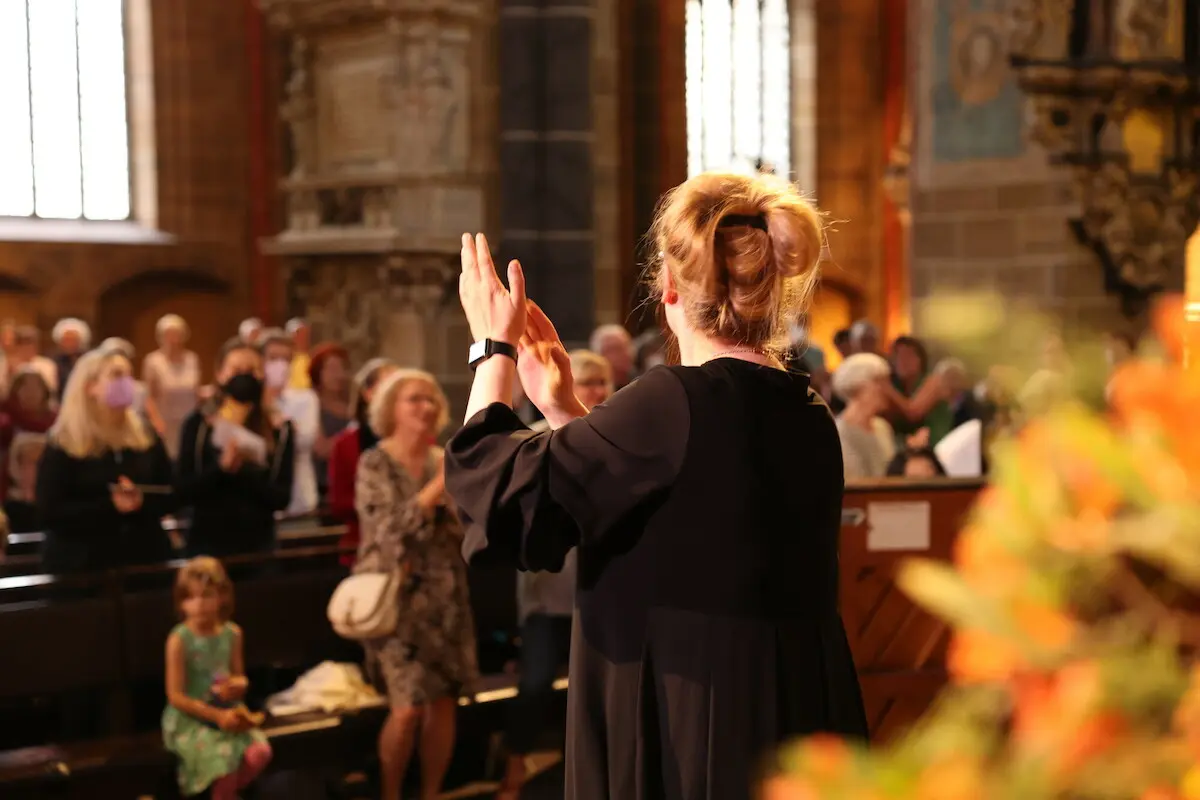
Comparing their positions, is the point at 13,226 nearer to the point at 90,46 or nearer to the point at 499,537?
the point at 90,46

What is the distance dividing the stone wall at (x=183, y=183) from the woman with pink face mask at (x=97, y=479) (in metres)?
10.7

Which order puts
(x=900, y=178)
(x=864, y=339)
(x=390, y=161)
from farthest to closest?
(x=900, y=178)
(x=390, y=161)
(x=864, y=339)

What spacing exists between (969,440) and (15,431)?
17.0 ft

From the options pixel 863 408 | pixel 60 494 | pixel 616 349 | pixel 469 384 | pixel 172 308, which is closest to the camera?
pixel 60 494

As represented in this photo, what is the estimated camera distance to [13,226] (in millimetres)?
16156

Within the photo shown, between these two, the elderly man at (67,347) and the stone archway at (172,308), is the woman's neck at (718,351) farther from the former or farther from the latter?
the stone archway at (172,308)

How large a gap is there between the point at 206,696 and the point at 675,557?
346 centimetres

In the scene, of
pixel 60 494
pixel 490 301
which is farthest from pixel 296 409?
pixel 490 301

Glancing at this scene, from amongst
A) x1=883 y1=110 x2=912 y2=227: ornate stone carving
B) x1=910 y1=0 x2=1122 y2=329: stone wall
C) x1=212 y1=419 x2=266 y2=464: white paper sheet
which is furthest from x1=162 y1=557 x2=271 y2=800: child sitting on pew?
x1=883 y1=110 x2=912 y2=227: ornate stone carving

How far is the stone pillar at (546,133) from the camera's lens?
965 cm

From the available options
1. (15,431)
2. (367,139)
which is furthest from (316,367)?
(367,139)

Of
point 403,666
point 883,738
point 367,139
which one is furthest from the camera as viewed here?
point 367,139

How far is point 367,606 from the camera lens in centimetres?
548

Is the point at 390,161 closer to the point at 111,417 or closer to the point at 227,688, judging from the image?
the point at 111,417
